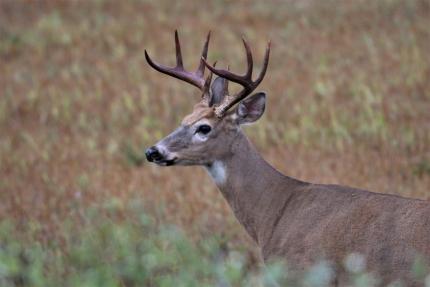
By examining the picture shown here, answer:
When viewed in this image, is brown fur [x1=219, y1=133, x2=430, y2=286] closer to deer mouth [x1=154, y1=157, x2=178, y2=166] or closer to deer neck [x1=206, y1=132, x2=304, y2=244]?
deer neck [x1=206, y1=132, x2=304, y2=244]

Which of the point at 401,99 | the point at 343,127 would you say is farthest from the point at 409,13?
the point at 343,127

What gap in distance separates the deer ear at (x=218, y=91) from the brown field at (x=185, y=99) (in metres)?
1.55

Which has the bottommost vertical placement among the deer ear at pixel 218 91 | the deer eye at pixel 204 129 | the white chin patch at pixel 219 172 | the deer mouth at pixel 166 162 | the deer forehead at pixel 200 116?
the white chin patch at pixel 219 172

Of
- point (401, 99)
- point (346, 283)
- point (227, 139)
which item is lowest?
point (401, 99)

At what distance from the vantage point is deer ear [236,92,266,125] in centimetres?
736

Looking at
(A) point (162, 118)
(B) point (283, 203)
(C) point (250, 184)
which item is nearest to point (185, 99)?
(A) point (162, 118)

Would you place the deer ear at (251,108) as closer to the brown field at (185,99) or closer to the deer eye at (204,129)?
the deer eye at (204,129)

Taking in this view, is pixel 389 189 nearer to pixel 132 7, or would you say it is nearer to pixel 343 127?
pixel 343 127

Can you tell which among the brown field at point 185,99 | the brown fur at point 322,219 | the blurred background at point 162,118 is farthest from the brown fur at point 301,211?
the brown field at point 185,99

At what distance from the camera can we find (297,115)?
41.4ft

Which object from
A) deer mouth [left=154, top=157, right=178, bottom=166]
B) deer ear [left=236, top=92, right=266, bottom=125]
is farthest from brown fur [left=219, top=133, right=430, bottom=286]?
deer mouth [left=154, top=157, right=178, bottom=166]

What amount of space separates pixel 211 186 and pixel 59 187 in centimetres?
135

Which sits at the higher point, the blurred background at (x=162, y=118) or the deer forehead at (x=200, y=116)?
the deer forehead at (x=200, y=116)

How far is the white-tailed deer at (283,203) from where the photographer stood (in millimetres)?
6008
